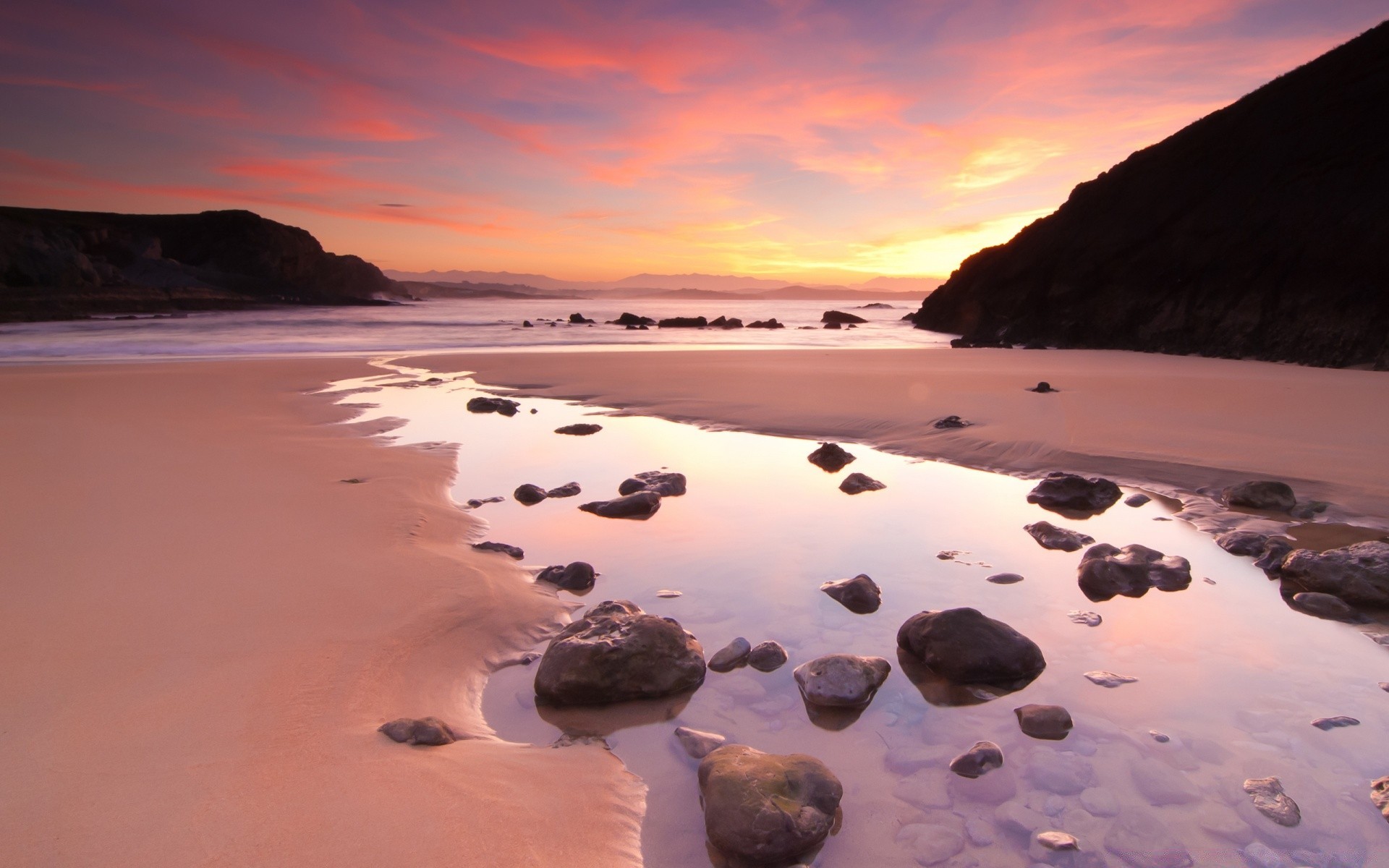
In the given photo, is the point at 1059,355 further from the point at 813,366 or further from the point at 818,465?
the point at 818,465

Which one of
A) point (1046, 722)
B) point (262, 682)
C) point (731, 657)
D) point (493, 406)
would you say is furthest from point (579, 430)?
point (1046, 722)

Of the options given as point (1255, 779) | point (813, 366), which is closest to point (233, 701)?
point (1255, 779)

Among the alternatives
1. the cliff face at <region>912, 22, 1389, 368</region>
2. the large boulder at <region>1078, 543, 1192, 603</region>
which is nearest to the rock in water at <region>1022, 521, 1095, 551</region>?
the large boulder at <region>1078, 543, 1192, 603</region>

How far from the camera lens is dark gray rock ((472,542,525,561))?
353 cm

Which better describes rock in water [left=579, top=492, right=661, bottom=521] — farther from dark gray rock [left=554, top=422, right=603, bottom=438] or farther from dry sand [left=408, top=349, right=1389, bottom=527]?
dry sand [left=408, top=349, right=1389, bottom=527]

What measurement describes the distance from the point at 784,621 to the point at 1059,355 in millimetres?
14102

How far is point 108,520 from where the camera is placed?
3.59 meters

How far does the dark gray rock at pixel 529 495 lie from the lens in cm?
448

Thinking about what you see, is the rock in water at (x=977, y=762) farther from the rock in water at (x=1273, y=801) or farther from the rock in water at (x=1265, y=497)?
the rock in water at (x=1265, y=497)

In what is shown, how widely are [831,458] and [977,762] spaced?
11.9ft

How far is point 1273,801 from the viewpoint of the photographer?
171cm

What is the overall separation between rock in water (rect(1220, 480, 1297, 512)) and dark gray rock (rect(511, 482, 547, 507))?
4.37 meters

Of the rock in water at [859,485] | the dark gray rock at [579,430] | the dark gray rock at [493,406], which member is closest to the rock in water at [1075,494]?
the rock in water at [859,485]

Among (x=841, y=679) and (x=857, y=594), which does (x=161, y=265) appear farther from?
(x=841, y=679)
